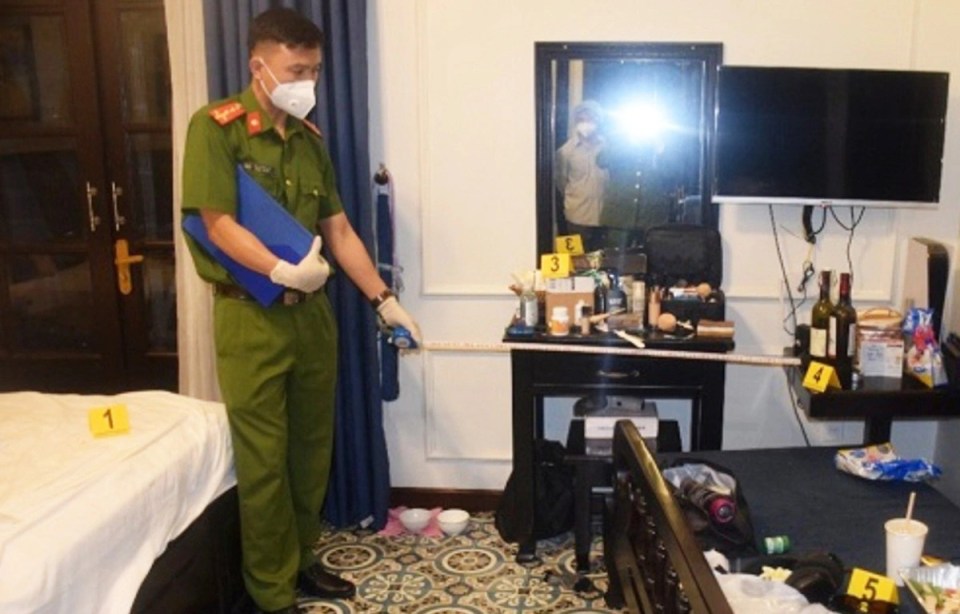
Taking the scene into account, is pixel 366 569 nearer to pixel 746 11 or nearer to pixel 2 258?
pixel 2 258

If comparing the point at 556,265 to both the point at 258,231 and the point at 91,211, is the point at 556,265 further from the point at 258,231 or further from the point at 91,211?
the point at 91,211

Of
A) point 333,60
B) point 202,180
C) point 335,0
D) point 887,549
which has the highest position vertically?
point 335,0

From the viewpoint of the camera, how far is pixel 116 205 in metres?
3.27

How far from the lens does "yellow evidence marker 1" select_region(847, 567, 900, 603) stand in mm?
1494

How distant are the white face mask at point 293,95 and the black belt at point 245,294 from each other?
0.50m

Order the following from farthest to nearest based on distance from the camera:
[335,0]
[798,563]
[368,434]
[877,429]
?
[368,434], [335,0], [877,429], [798,563]

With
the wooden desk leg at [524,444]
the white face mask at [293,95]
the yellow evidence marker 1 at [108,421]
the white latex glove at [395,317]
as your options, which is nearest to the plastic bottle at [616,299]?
the wooden desk leg at [524,444]

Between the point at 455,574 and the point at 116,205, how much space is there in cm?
189

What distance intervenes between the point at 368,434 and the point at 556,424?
0.71 meters

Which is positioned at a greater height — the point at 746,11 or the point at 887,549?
the point at 746,11

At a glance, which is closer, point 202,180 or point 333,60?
point 202,180

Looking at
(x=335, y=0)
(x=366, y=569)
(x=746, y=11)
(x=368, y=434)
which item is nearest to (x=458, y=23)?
(x=335, y=0)

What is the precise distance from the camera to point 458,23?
2.95 meters

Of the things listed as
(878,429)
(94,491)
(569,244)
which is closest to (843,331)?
(878,429)
